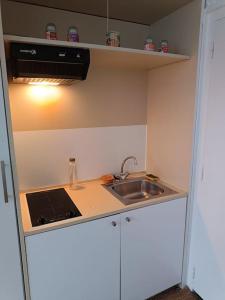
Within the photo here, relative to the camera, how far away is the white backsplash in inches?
69.2

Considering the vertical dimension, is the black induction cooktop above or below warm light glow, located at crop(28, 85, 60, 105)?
below

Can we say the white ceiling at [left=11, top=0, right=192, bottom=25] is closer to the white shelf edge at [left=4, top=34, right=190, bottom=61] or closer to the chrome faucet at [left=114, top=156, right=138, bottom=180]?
the white shelf edge at [left=4, top=34, right=190, bottom=61]

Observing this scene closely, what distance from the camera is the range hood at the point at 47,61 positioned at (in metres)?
1.16

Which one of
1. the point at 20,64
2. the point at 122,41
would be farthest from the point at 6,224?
the point at 122,41

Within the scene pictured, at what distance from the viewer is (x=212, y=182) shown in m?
1.57

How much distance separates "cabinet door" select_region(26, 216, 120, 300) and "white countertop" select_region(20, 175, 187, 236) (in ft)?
0.12

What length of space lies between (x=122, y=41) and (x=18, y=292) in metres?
2.01

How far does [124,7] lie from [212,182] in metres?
1.46

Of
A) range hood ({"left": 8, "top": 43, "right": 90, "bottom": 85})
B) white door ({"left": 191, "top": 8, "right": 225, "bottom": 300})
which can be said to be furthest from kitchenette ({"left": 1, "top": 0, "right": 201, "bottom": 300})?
A: white door ({"left": 191, "top": 8, "right": 225, "bottom": 300})

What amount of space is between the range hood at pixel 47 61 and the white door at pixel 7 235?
9.2 inches

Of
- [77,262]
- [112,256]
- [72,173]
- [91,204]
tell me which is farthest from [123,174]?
[77,262]

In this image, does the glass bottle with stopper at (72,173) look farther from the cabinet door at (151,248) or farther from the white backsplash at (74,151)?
the cabinet door at (151,248)

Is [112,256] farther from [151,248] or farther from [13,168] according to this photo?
[13,168]

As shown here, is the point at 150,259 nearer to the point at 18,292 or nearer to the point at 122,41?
the point at 18,292
